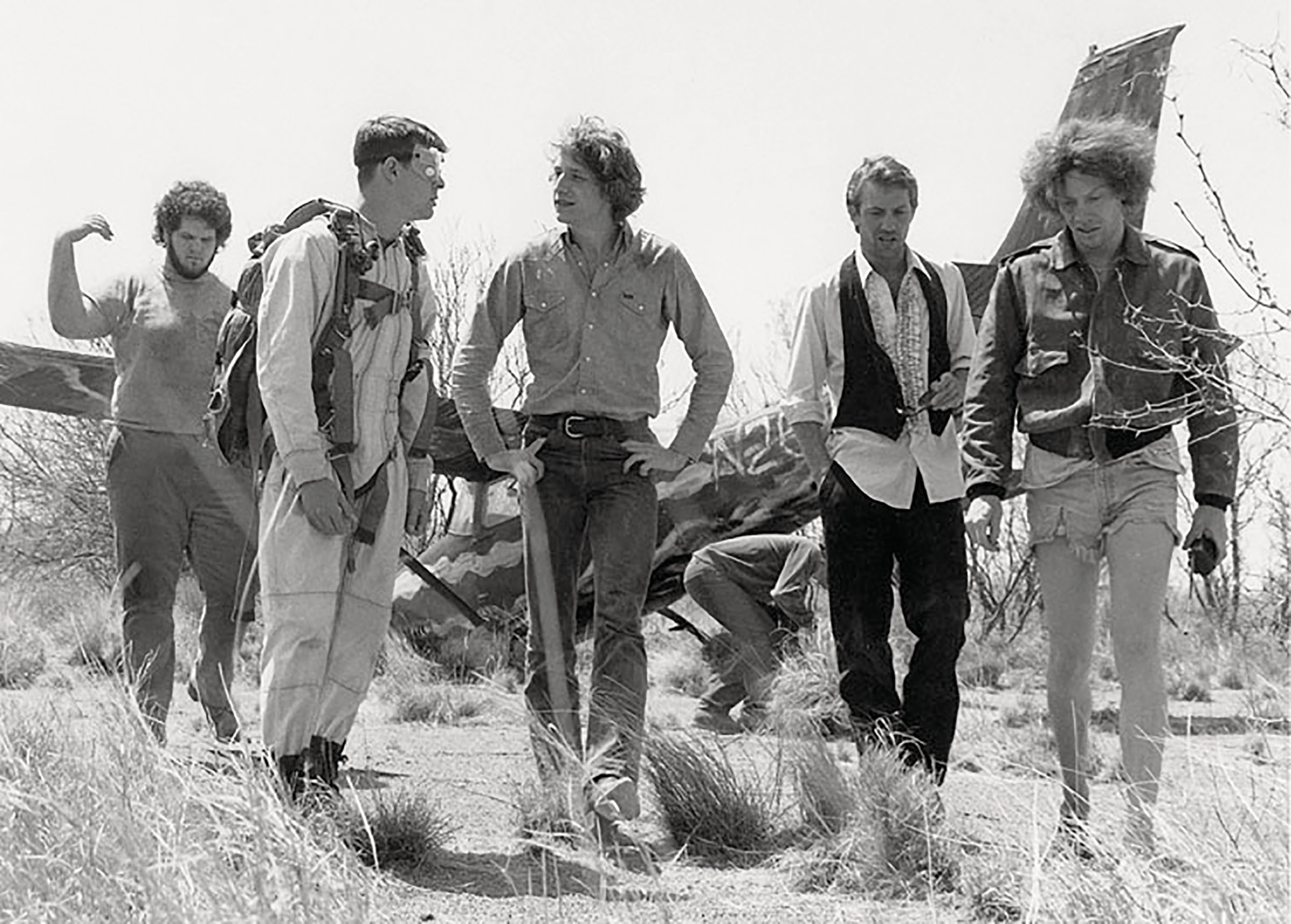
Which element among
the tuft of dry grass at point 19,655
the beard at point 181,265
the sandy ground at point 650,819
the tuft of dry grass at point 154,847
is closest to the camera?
the tuft of dry grass at point 154,847

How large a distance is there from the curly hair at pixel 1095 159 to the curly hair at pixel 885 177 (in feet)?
1.35

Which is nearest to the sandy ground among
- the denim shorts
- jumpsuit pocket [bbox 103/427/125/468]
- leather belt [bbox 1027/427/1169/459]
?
the denim shorts

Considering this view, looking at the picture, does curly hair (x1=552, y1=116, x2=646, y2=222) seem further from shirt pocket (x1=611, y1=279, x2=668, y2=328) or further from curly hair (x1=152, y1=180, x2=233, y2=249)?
curly hair (x1=152, y1=180, x2=233, y2=249)

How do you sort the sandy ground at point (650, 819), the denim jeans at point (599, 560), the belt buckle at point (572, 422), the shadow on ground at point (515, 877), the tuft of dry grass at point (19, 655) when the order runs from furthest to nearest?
the tuft of dry grass at point (19, 655) < the belt buckle at point (572, 422) < the denim jeans at point (599, 560) < the shadow on ground at point (515, 877) < the sandy ground at point (650, 819)

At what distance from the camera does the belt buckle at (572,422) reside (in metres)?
5.09

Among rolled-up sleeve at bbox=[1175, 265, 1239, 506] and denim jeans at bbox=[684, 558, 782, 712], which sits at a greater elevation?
rolled-up sleeve at bbox=[1175, 265, 1239, 506]

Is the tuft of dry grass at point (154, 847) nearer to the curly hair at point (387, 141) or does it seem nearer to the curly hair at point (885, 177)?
the curly hair at point (387, 141)

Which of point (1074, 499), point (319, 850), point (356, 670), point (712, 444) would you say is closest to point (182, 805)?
point (319, 850)

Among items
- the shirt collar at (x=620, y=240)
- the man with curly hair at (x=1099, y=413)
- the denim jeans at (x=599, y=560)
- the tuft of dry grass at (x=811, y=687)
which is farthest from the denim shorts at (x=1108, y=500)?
the tuft of dry grass at (x=811, y=687)

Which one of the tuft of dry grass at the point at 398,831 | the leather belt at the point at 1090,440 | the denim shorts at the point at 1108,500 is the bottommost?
the tuft of dry grass at the point at 398,831

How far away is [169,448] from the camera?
589 centimetres

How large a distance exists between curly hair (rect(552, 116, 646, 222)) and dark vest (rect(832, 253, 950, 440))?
0.73 m

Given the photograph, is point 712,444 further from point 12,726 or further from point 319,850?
point 319,850

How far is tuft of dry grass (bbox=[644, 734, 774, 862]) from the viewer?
4664 millimetres
